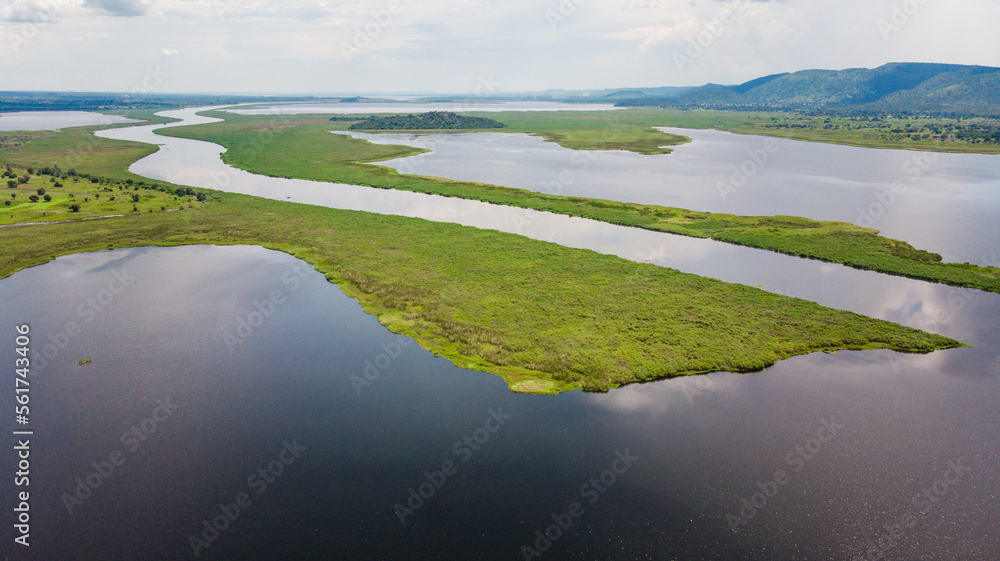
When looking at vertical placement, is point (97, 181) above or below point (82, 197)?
above

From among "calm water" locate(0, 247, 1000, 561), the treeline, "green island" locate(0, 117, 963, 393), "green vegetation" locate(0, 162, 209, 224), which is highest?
the treeline

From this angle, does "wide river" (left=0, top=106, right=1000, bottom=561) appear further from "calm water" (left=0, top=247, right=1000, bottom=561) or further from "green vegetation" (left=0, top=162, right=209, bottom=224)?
"green vegetation" (left=0, top=162, right=209, bottom=224)

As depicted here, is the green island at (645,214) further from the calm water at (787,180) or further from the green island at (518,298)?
the green island at (518,298)

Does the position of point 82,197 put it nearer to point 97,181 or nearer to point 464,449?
point 97,181

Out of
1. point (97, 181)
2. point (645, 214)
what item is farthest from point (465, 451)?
point (97, 181)

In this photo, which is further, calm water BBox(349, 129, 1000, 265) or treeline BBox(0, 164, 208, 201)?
treeline BBox(0, 164, 208, 201)

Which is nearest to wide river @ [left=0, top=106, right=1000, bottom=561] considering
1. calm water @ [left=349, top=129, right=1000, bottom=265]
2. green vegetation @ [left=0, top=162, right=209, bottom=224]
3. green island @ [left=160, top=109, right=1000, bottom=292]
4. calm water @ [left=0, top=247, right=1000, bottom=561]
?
calm water @ [left=0, top=247, right=1000, bottom=561]

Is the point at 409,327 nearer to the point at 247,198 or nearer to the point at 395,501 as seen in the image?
the point at 395,501

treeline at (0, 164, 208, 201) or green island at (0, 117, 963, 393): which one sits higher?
treeline at (0, 164, 208, 201)
